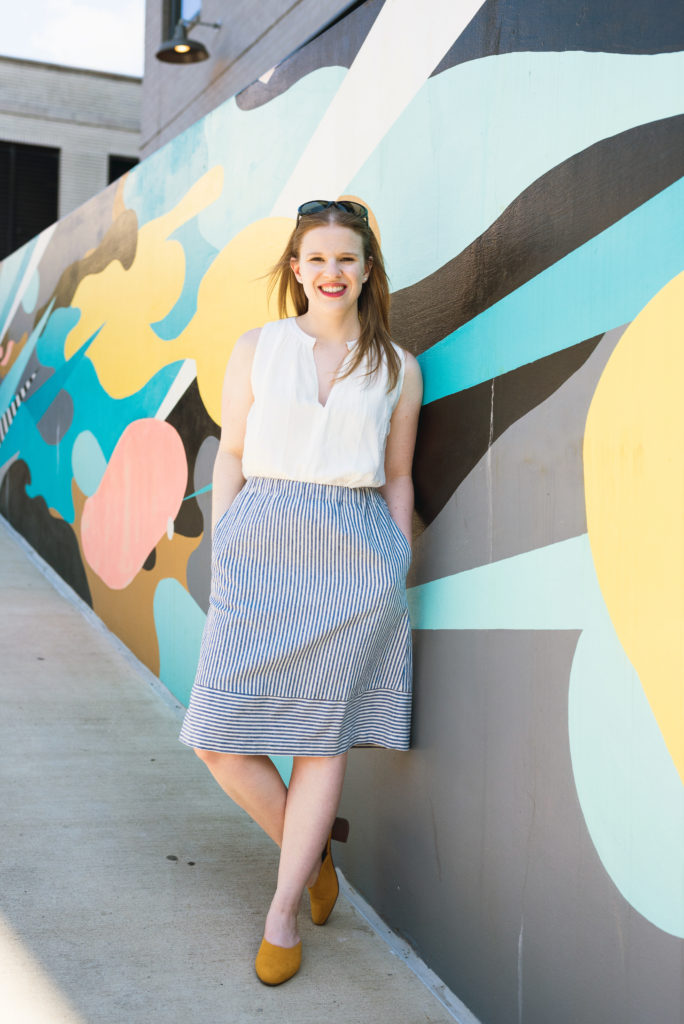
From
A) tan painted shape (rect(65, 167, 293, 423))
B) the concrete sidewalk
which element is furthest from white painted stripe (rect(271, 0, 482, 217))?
the concrete sidewalk

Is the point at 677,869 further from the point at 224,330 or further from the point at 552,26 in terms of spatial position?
the point at 224,330

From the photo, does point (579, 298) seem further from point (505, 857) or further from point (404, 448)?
point (505, 857)

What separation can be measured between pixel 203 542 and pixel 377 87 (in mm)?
1884

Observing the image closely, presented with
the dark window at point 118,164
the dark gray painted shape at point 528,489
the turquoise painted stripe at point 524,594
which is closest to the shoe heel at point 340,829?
the turquoise painted stripe at point 524,594

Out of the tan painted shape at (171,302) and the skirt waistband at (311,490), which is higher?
the tan painted shape at (171,302)

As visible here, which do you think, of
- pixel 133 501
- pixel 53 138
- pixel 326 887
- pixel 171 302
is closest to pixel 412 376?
pixel 326 887

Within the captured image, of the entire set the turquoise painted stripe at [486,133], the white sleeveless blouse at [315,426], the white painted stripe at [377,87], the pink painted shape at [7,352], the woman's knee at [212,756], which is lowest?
the woman's knee at [212,756]

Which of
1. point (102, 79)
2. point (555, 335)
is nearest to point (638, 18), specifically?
point (555, 335)

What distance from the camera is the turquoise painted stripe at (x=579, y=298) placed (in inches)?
71.0

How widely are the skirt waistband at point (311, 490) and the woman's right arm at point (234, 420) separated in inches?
6.1

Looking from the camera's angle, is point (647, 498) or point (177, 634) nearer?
point (647, 498)

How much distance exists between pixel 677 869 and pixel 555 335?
3.38 ft

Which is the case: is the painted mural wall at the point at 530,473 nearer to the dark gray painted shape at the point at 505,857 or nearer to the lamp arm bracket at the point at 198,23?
the dark gray painted shape at the point at 505,857

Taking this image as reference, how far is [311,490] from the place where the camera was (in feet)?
8.05
